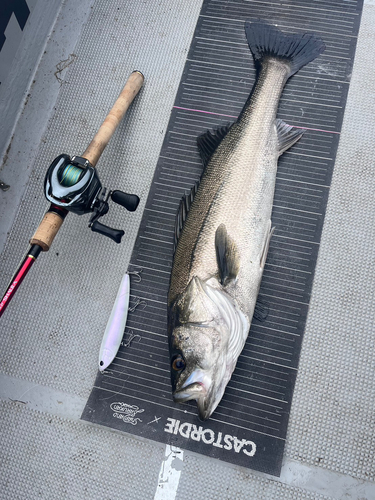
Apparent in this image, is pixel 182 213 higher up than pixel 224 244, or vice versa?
pixel 182 213

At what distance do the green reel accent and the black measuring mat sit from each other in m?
0.67

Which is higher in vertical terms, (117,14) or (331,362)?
(117,14)

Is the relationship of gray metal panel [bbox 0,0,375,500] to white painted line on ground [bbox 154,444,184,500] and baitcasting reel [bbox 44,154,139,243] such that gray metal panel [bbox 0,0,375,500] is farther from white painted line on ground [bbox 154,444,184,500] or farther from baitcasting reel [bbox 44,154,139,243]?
baitcasting reel [bbox 44,154,139,243]

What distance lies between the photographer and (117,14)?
2.75m

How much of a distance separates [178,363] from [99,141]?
4.20 feet

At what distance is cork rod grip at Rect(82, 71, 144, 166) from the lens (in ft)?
7.03

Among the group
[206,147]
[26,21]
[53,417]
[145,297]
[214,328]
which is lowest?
[53,417]

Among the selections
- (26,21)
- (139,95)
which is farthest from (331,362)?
(26,21)

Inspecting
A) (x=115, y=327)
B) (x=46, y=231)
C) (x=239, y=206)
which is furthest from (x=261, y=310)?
(x=46, y=231)

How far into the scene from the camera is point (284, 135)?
2314 millimetres

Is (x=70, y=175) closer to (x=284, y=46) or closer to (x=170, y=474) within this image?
(x=284, y=46)

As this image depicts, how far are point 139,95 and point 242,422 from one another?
7.13 ft

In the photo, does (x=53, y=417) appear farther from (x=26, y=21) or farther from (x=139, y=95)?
(x=26, y=21)

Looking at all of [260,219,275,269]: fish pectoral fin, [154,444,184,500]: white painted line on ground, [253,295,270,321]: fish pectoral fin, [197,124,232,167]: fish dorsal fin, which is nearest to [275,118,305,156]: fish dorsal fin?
[197,124,232,167]: fish dorsal fin
